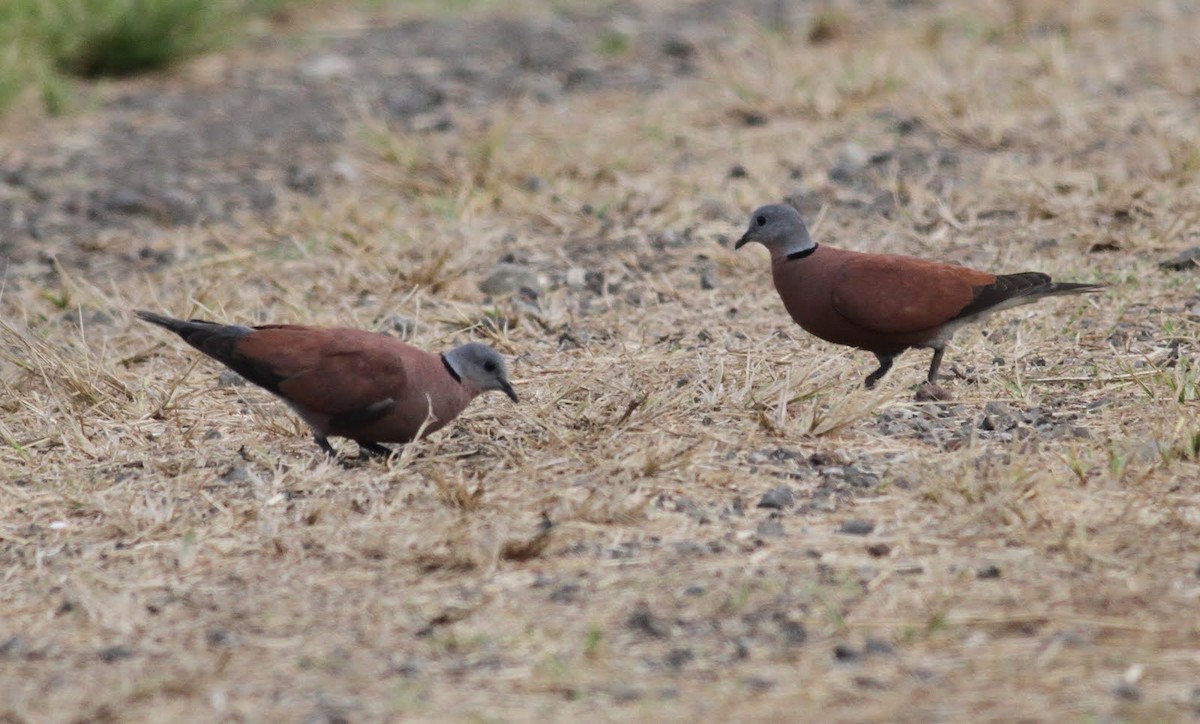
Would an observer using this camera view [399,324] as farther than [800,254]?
Yes

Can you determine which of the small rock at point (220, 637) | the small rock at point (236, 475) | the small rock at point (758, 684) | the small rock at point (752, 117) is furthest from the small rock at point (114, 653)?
the small rock at point (752, 117)

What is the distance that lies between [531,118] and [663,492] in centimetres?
535

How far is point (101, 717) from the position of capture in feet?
11.0

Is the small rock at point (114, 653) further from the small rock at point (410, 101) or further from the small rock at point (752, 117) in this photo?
the small rock at point (410, 101)

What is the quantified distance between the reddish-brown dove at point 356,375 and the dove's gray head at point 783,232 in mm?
1177

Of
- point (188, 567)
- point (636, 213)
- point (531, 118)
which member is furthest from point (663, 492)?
point (531, 118)

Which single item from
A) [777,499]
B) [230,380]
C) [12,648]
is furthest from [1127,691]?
[230,380]

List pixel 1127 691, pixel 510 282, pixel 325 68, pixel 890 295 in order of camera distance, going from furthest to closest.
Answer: pixel 325 68 → pixel 510 282 → pixel 890 295 → pixel 1127 691

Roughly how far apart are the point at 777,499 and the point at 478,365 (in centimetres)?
102

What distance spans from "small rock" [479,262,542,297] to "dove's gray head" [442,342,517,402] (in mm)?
1724

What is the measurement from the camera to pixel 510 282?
667cm

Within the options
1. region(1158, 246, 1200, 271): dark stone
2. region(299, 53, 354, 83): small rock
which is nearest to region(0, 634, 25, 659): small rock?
region(1158, 246, 1200, 271): dark stone

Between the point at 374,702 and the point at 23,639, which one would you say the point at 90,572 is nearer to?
the point at 23,639

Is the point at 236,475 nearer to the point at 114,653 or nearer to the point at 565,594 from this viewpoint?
the point at 114,653
